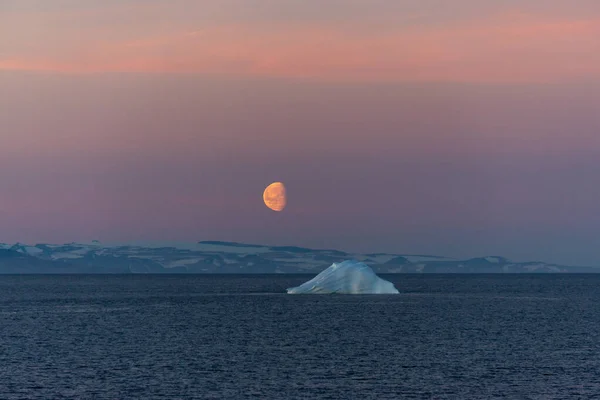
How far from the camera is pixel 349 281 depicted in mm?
196750

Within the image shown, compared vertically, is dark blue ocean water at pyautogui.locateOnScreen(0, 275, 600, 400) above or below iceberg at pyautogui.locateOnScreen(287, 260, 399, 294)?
below

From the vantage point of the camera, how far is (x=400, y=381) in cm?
6562

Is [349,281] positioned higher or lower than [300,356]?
higher

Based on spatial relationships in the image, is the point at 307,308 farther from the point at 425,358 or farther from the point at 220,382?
the point at 220,382

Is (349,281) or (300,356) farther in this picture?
(349,281)

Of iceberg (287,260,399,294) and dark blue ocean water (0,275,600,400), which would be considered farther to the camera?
iceberg (287,260,399,294)

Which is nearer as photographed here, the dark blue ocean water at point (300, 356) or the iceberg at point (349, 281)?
the dark blue ocean water at point (300, 356)

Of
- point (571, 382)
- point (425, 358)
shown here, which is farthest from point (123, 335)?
point (571, 382)

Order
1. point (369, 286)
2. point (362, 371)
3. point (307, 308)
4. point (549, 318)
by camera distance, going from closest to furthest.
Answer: point (362, 371) < point (549, 318) < point (307, 308) < point (369, 286)

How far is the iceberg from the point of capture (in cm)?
18962

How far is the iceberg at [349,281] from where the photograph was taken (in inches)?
7466

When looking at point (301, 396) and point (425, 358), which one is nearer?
point (301, 396)

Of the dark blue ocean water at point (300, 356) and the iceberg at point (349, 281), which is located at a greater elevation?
the iceberg at point (349, 281)

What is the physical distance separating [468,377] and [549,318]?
74168 millimetres
